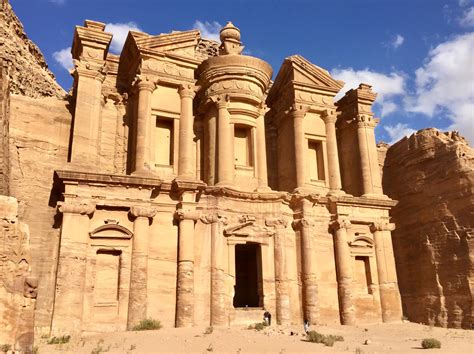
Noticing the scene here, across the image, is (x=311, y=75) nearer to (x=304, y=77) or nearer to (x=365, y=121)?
(x=304, y=77)

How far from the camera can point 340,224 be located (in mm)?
19797

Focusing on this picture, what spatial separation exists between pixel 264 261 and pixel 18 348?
13713mm

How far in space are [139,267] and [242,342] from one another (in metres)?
4.77

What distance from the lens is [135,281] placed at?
624 inches

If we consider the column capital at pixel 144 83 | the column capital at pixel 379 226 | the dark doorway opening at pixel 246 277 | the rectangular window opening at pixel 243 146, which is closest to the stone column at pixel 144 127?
the column capital at pixel 144 83

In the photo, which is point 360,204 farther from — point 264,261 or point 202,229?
point 202,229

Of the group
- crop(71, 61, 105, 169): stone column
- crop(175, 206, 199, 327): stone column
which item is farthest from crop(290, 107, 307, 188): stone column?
crop(71, 61, 105, 169): stone column

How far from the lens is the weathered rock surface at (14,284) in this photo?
5.24 metres

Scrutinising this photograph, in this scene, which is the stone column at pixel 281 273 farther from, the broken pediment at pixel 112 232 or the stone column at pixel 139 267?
the broken pediment at pixel 112 232

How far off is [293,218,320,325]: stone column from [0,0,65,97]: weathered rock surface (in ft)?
42.3

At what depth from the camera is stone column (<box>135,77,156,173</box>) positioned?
17812mm

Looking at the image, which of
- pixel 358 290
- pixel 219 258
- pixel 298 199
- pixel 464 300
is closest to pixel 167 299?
pixel 219 258

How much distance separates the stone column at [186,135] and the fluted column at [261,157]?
2938 millimetres

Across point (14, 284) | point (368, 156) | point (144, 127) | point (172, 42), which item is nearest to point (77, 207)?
point (144, 127)
